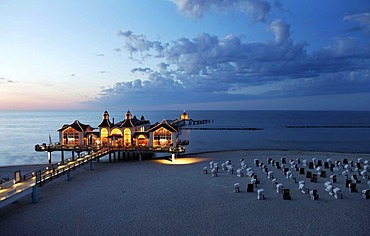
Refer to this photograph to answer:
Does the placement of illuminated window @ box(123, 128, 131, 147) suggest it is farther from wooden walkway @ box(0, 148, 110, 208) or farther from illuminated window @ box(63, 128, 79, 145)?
wooden walkway @ box(0, 148, 110, 208)

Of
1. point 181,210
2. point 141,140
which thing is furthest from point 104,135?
point 181,210

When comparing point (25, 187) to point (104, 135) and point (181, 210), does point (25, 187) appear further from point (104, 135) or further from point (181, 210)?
point (104, 135)

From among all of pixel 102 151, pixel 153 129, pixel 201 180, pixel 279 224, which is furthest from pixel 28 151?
pixel 279 224

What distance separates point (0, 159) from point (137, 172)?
1062 inches

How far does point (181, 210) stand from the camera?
47.8 feet

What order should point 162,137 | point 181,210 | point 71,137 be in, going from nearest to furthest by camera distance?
1. point 181,210
2. point 162,137
3. point 71,137

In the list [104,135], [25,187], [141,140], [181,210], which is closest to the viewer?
[181,210]

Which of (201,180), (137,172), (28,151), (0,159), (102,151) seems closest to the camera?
(201,180)

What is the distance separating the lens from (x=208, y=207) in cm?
1495

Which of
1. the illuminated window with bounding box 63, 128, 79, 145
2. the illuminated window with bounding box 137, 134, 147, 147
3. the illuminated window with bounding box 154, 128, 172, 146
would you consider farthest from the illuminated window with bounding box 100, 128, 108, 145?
the illuminated window with bounding box 154, 128, 172, 146

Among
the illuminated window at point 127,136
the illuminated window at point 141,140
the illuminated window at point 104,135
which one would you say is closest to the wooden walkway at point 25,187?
the illuminated window at point 104,135

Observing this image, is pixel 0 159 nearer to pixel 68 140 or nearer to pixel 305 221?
pixel 68 140

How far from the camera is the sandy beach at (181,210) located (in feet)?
40.5

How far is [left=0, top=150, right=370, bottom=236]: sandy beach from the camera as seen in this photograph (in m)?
12.3
